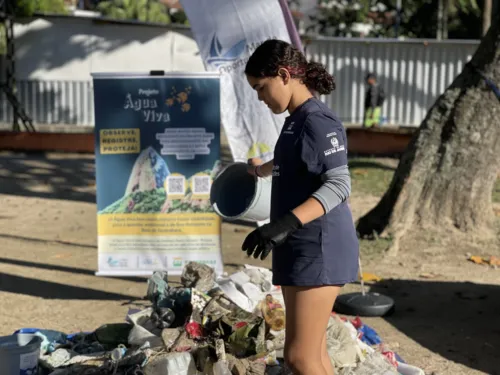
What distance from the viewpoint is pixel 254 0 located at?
282 inches

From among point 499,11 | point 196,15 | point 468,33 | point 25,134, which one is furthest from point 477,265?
point 468,33

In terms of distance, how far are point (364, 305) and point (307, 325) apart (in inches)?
119

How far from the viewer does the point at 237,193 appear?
16.9 feet

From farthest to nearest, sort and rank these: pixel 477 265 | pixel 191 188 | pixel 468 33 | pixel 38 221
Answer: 1. pixel 468 33
2. pixel 38 221
3. pixel 477 265
4. pixel 191 188

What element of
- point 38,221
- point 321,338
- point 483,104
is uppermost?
point 483,104

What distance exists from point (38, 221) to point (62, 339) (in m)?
5.35

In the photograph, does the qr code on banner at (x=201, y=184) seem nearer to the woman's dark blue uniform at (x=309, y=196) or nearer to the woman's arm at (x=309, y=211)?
the woman's dark blue uniform at (x=309, y=196)

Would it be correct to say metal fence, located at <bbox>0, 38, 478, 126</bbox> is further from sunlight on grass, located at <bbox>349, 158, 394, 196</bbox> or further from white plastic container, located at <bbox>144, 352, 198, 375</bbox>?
white plastic container, located at <bbox>144, 352, 198, 375</bbox>

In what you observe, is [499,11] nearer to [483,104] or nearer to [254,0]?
[483,104]

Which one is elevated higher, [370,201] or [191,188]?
[191,188]

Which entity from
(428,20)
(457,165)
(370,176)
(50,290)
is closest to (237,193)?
(50,290)

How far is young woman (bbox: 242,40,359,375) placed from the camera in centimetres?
346

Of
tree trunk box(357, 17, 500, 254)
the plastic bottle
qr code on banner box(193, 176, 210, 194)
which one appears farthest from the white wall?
the plastic bottle

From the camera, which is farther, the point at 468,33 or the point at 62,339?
the point at 468,33
